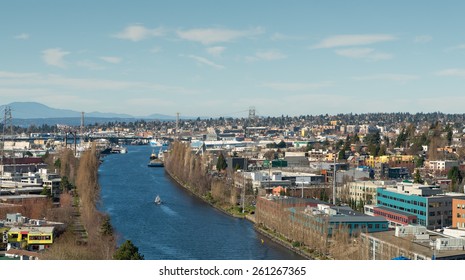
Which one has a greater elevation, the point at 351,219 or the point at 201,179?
the point at 351,219

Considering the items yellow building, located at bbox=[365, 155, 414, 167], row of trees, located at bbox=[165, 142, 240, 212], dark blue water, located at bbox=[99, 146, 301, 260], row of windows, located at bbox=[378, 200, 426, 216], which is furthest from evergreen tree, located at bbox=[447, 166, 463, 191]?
dark blue water, located at bbox=[99, 146, 301, 260]

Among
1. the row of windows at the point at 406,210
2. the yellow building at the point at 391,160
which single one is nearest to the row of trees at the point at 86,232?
the row of windows at the point at 406,210

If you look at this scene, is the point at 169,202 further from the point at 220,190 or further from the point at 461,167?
the point at 461,167

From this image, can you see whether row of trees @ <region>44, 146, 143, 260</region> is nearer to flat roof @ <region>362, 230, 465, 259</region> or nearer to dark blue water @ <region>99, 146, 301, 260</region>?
dark blue water @ <region>99, 146, 301, 260</region>

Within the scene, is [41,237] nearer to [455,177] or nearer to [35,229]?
[35,229]

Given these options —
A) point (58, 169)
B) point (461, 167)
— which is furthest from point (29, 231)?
point (461, 167)

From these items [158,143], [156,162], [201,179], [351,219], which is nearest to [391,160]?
[201,179]

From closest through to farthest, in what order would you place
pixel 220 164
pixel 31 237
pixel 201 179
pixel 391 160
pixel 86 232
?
pixel 31 237, pixel 86 232, pixel 201 179, pixel 391 160, pixel 220 164

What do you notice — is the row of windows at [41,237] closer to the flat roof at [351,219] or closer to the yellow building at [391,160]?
Result: the flat roof at [351,219]
